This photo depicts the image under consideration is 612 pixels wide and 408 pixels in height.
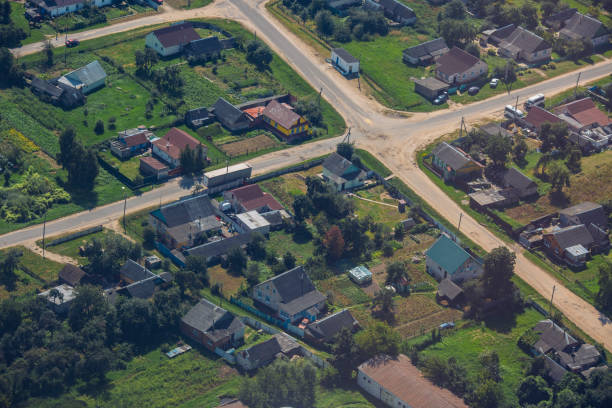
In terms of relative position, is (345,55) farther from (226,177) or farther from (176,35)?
(226,177)

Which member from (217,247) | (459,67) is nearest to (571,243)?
(217,247)

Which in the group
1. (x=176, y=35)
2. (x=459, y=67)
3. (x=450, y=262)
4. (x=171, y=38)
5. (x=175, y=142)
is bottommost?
(x=175, y=142)

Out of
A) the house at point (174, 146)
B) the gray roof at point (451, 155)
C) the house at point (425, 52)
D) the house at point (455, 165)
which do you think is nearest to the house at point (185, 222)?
the house at point (174, 146)

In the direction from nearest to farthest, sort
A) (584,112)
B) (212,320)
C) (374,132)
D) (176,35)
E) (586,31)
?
(212,320) < (374,132) < (584,112) < (176,35) < (586,31)

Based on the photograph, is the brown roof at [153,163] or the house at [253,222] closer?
the house at [253,222]

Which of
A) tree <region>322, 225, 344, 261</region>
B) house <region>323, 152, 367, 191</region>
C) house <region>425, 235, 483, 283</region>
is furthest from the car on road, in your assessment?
house <region>425, 235, 483, 283</region>

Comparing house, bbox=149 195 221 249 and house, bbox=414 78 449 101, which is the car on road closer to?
house, bbox=149 195 221 249

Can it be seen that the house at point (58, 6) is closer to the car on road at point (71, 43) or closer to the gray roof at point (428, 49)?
the car on road at point (71, 43)
